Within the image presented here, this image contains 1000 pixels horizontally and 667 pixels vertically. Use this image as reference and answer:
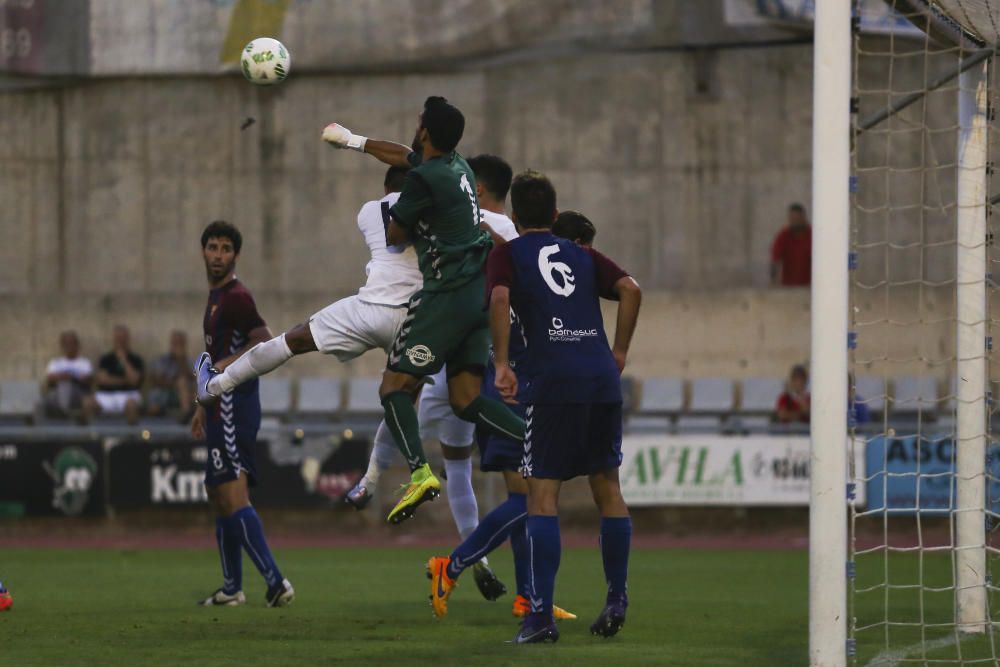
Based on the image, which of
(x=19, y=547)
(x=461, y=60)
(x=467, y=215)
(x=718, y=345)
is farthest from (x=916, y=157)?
(x=467, y=215)

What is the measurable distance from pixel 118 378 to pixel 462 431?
9.98 meters

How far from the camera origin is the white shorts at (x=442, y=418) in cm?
903

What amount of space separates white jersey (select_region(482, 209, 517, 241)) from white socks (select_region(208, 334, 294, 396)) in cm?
125

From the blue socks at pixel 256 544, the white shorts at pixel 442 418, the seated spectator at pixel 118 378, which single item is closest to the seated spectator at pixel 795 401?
the seated spectator at pixel 118 378

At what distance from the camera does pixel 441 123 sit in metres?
7.42

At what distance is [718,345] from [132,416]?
6.94 meters

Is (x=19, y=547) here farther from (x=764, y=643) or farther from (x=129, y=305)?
(x=764, y=643)

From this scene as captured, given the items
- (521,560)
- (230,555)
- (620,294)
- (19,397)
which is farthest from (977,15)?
(19,397)

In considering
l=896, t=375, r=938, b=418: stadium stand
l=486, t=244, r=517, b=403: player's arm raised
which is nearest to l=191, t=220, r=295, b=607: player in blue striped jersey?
l=486, t=244, r=517, b=403: player's arm raised

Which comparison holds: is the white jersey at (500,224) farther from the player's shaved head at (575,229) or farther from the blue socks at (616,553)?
the blue socks at (616,553)

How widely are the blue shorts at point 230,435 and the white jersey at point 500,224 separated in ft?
5.57

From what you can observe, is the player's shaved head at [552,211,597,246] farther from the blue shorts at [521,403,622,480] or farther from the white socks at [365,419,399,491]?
the white socks at [365,419,399,491]

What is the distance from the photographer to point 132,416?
16703 millimetres

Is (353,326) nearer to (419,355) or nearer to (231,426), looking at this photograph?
(419,355)
